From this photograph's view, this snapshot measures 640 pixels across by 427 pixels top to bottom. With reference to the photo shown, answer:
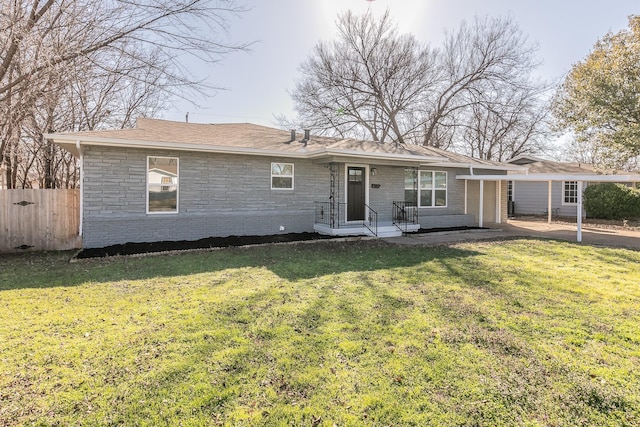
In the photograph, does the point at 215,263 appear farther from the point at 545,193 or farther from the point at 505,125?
the point at 505,125

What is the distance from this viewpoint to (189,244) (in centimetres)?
922

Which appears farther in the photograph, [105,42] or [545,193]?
[545,193]

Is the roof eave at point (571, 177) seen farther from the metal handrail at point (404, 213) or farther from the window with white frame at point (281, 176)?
the window with white frame at point (281, 176)

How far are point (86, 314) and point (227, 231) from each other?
19.4ft

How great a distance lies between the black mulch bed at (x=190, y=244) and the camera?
8.20m

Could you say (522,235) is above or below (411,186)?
below

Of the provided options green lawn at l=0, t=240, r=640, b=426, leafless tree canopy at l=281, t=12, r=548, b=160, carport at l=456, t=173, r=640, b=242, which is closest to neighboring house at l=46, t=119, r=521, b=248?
carport at l=456, t=173, r=640, b=242

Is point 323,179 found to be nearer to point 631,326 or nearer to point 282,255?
point 282,255

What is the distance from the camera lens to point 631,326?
4.02 metres

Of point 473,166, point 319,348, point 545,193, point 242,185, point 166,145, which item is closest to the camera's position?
point 319,348

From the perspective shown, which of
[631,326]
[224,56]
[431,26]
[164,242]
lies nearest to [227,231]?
[164,242]

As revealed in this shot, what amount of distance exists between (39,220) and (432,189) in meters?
12.9

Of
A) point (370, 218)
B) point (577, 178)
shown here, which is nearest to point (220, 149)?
point (370, 218)

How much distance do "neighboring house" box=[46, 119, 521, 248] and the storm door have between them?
0.04m
